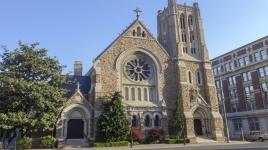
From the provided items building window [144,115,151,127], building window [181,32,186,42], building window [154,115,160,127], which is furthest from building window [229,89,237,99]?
building window [144,115,151,127]

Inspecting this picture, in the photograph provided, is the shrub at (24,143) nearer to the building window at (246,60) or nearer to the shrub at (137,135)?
the shrub at (137,135)

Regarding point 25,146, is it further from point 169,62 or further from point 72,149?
point 169,62

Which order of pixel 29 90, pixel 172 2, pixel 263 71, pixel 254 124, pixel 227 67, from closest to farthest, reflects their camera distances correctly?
→ pixel 29 90 → pixel 172 2 → pixel 263 71 → pixel 254 124 → pixel 227 67

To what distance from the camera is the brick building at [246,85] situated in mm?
47750

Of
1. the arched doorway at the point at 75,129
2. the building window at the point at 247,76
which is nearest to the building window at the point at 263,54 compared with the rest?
the building window at the point at 247,76

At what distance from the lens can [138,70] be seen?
1399 inches

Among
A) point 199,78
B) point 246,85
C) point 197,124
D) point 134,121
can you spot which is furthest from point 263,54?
point 134,121

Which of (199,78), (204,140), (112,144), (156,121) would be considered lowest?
(204,140)

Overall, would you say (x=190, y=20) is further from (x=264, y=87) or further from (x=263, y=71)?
(x=264, y=87)

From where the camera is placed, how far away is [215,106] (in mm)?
36500

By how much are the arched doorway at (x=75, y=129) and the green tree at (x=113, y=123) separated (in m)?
2.62

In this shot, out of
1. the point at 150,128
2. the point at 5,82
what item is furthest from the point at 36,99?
the point at 150,128

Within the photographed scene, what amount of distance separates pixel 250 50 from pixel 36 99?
139 feet

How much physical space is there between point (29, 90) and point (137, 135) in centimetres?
1323
